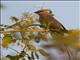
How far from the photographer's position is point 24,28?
0.50 metres

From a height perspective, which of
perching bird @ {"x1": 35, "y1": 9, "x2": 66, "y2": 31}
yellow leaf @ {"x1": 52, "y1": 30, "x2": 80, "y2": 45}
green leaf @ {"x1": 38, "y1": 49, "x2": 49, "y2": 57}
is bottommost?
green leaf @ {"x1": 38, "y1": 49, "x2": 49, "y2": 57}

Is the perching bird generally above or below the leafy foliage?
above

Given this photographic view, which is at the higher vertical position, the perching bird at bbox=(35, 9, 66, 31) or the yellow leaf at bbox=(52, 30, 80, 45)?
the perching bird at bbox=(35, 9, 66, 31)

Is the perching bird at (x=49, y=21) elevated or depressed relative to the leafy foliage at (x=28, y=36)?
elevated

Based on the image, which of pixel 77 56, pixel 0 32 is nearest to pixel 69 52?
pixel 77 56

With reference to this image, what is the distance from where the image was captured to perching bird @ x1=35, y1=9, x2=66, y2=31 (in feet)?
1.62

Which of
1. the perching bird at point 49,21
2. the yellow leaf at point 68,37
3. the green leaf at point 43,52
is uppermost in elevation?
the perching bird at point 49,21

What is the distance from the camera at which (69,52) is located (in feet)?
1.66

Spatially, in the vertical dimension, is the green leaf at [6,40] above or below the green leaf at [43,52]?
above

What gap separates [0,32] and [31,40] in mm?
66

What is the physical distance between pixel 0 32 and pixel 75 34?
0.16 meters

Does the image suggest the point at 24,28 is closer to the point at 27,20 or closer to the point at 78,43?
the point at 27,20

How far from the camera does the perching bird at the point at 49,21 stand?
49 cm

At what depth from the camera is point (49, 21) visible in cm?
50
